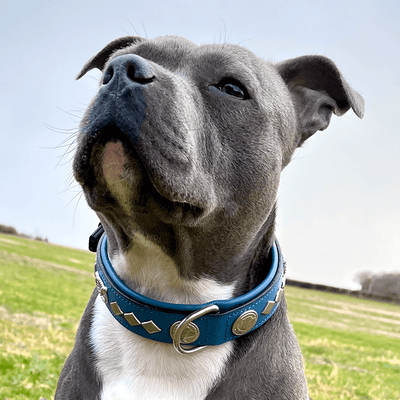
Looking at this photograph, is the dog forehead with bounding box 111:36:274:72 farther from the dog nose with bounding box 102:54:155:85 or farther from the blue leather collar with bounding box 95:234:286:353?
the blue leather collar with bounding box 95:234:286:353

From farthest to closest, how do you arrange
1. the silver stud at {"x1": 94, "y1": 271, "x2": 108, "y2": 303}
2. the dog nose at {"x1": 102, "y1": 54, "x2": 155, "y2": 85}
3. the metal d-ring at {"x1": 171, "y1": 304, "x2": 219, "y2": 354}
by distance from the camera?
the silver stud at {"x1": 94, "y1": 271, "x2": 108, "y2": 303} < the metal d-ring at {"x1": 171, "y1": 304, "x2": 219, "y2": 354} < the dog nose at {"x1": 102, "y1": 54, "x2": 155, "y2": 85}

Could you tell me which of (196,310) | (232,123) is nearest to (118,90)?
(232,123)

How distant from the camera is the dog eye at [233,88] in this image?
2613 mm

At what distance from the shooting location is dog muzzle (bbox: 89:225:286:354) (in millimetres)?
2363

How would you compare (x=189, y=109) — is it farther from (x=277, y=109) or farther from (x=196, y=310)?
(x=196, y=310)

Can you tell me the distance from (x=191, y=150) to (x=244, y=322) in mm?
1028

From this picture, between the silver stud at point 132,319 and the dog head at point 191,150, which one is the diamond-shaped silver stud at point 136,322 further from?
the dog head at point 191,150

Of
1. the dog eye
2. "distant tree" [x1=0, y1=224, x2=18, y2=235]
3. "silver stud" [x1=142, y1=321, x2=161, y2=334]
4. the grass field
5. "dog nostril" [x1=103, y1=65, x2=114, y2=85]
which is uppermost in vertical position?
"dog nostril" [x1=103, y1=65, x2=114, y2=85]

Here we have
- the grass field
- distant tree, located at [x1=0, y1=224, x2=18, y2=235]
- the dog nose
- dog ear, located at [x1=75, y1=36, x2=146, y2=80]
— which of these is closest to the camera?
the dog nose

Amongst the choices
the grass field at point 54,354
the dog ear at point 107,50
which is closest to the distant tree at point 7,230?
the grass field at point 54,354

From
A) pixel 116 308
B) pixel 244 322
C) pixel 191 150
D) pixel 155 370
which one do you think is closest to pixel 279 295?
pixel 244 322

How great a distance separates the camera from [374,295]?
150 feet

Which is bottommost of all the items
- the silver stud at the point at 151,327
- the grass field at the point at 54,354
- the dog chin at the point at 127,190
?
the grass field at the point at 54,354

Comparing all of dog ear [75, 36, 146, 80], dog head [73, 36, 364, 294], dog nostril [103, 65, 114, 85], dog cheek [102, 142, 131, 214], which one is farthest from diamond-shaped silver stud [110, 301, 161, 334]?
dog ear [75, 36, 146, 80]
